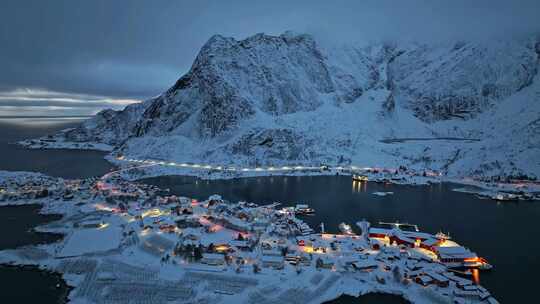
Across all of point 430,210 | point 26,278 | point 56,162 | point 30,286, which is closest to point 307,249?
point 30,286

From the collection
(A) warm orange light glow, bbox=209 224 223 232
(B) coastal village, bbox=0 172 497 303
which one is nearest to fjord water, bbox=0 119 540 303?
(B) coastal village, bbox=0 172 497 303

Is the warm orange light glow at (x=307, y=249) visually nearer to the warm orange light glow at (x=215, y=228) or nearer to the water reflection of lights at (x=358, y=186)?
the warm orange light glow at (x=215, y=228)

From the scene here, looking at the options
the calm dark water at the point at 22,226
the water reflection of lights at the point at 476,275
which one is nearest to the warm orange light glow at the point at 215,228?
the calm dark water at the point at 22,226

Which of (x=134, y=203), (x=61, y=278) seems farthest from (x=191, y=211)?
(x=61, y=278)

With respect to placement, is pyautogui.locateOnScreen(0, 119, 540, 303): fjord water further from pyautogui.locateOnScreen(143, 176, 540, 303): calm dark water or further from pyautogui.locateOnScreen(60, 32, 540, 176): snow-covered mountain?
pyautogui.locateOnScreen(60, 32, 540, 176): snow-covered mountain

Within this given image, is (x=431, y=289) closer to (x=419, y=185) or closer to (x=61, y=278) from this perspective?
(x=61, y=278)

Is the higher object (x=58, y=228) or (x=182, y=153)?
(x=182, y=153)
